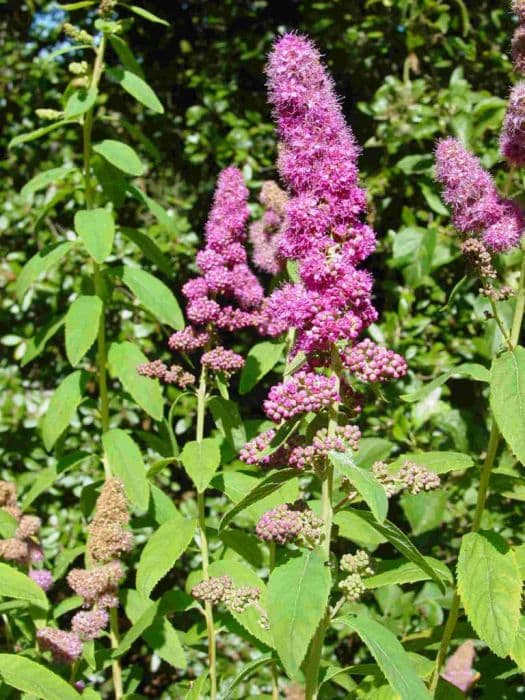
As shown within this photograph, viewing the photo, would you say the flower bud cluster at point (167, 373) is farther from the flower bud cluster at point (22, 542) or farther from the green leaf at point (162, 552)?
the flower bud cluster at point (22, 542)

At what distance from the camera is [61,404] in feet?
8.91

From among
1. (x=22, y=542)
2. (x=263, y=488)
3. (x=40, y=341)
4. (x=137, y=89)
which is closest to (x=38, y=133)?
(x=137, y=89)

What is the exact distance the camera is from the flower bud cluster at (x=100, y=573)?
7.43ft

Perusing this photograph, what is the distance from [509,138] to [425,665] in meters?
1.38

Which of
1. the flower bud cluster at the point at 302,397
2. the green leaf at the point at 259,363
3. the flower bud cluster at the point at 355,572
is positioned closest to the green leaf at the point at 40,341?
the green leaf at the point at 259,363

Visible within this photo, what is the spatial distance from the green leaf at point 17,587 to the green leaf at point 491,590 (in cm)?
102

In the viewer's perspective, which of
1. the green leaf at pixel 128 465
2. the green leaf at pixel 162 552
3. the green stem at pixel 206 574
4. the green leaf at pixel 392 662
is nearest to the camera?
the green leaf at pixel 392 662

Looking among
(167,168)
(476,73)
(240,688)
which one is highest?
(476,73)

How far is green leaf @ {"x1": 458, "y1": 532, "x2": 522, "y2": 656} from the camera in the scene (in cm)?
187

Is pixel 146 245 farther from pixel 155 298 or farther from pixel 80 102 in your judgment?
pixel 80 102

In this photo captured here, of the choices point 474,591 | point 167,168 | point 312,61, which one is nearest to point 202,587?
point 474,591

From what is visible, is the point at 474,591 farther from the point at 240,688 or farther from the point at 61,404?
the point at 240,688

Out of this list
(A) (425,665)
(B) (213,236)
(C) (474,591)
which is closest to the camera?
(C) (474,591)

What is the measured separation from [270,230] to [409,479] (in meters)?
1.20
